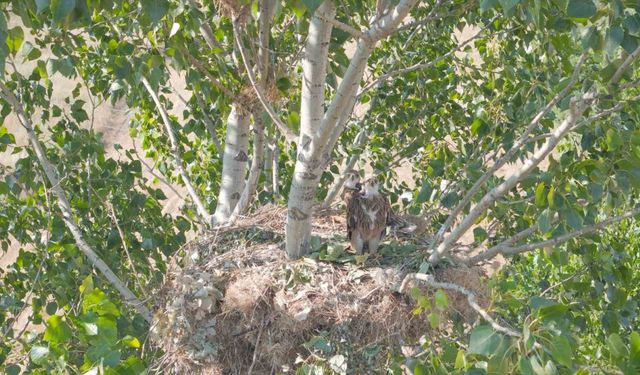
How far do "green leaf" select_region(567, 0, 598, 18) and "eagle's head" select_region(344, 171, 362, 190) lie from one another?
294 centimetres

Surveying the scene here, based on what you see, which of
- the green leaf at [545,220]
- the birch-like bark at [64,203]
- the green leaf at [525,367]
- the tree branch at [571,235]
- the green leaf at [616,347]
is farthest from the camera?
the birch-like bark at [64,203]

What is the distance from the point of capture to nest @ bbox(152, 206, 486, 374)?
13.6 ft

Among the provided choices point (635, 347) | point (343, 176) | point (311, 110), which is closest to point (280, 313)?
point (311, 110)

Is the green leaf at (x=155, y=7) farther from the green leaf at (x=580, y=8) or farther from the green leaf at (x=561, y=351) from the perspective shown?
the green leaf at (x=561, y=351)

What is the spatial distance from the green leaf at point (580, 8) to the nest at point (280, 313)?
1839 mm

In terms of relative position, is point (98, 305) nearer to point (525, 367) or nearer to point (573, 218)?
point (525, 367)

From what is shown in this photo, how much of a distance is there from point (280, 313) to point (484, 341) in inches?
77.0

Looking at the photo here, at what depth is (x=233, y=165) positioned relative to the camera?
534cm

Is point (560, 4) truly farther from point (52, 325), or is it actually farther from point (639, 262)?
point (639, 262)

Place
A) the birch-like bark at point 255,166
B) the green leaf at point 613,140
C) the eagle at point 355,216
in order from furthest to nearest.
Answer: the birch-like bark at point 255,166 → the eagle at point 355,216 → the green leaf at point 613,140

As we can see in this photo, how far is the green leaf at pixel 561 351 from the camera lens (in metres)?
2.27

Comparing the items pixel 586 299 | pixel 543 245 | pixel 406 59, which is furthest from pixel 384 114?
pixel 543 245

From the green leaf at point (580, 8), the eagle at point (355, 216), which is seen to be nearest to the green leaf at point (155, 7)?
the green leaf at point (580, 8)

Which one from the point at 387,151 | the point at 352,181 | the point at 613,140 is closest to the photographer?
the point at 613,140
